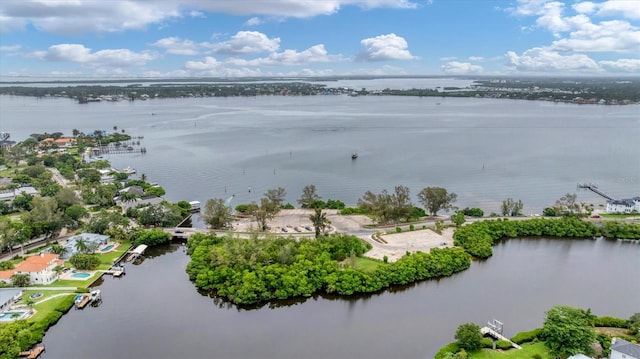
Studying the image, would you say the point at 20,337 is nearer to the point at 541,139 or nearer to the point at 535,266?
the point at 535,266

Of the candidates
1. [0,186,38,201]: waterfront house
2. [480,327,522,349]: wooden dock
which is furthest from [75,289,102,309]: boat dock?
[0,186,38,201]: waterfront house

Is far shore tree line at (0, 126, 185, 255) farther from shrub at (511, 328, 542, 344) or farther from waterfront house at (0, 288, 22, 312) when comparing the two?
shrub at (511, 328, 542, 344)

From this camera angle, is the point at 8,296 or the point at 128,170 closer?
the point at 8,296

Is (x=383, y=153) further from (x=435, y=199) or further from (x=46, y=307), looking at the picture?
(x=46, y=307)

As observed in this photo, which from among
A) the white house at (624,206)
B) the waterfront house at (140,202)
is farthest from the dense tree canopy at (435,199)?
the waterfront house at (140,202)

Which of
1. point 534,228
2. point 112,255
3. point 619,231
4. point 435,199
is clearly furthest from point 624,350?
point 112,255
